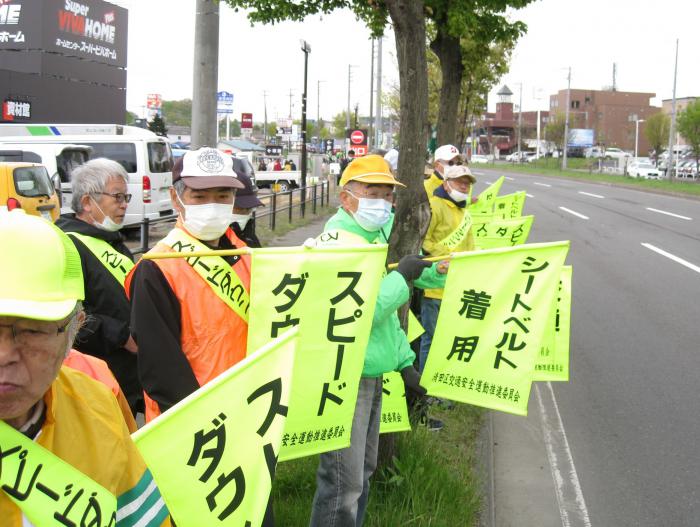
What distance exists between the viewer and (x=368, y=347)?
11.6 feet

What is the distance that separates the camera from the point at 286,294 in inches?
124

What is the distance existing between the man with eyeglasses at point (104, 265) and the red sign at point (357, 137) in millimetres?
23484

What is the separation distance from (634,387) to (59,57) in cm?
3238

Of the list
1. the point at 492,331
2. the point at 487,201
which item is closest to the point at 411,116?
the point at 492,331

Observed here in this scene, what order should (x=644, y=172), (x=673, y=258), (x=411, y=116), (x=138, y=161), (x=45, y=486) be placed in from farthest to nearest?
(x=644, y=172) < (x=138, y=161) < (x=673, y=258) < (x=411, y=116) < (x=45, y=486)

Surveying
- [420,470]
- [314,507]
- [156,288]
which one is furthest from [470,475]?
[156,288]

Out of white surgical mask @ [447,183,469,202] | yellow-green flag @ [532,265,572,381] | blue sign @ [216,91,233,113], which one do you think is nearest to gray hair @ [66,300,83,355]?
yellow-green flag @ [532,265,572,381]

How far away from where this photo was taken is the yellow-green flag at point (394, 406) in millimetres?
4375

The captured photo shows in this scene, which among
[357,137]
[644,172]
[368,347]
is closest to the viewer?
[368,347]

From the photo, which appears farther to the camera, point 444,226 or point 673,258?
point 673,258

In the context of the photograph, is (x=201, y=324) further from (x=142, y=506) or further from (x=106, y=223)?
(x=106, y=223)

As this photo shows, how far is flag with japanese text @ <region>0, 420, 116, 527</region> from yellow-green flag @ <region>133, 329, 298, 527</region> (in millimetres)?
372

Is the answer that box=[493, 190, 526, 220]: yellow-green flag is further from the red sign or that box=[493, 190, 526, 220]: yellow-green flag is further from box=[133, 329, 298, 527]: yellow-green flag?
the red sign

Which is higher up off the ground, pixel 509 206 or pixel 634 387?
pixel 509 206
